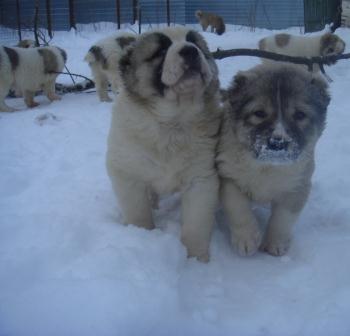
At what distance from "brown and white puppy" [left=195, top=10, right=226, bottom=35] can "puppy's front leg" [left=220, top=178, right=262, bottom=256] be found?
13.9 metres

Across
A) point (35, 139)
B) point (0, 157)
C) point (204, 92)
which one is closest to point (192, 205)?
point (204, 92)

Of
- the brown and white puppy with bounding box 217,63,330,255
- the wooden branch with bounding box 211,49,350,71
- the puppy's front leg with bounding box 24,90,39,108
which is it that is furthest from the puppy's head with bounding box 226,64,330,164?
the puppy's front leg with bounding box 24,90,39,108

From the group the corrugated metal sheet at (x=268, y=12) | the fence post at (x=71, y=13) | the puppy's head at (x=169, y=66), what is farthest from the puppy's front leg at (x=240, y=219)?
the corrugated metal sheet at (x=268, y=12)

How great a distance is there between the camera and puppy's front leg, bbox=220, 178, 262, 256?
282 cm

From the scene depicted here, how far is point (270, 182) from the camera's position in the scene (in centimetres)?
280

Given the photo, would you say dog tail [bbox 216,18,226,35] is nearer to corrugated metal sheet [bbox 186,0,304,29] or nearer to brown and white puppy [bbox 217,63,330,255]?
corrugated metal sheet [bbox 186,0,304,29]

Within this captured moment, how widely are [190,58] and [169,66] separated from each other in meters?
0.13

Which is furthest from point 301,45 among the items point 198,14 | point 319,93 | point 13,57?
point 319,93

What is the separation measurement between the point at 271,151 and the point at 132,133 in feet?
2.75

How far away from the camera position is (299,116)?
262 centimetres

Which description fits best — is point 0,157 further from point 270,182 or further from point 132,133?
point 270,182

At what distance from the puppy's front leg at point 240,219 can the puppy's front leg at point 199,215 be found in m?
0.12

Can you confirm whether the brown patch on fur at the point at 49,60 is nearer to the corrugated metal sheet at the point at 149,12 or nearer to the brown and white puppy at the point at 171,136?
the brown and white puppy at the point at 171,136

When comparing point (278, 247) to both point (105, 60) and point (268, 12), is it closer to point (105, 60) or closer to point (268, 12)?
point (105, 60)
